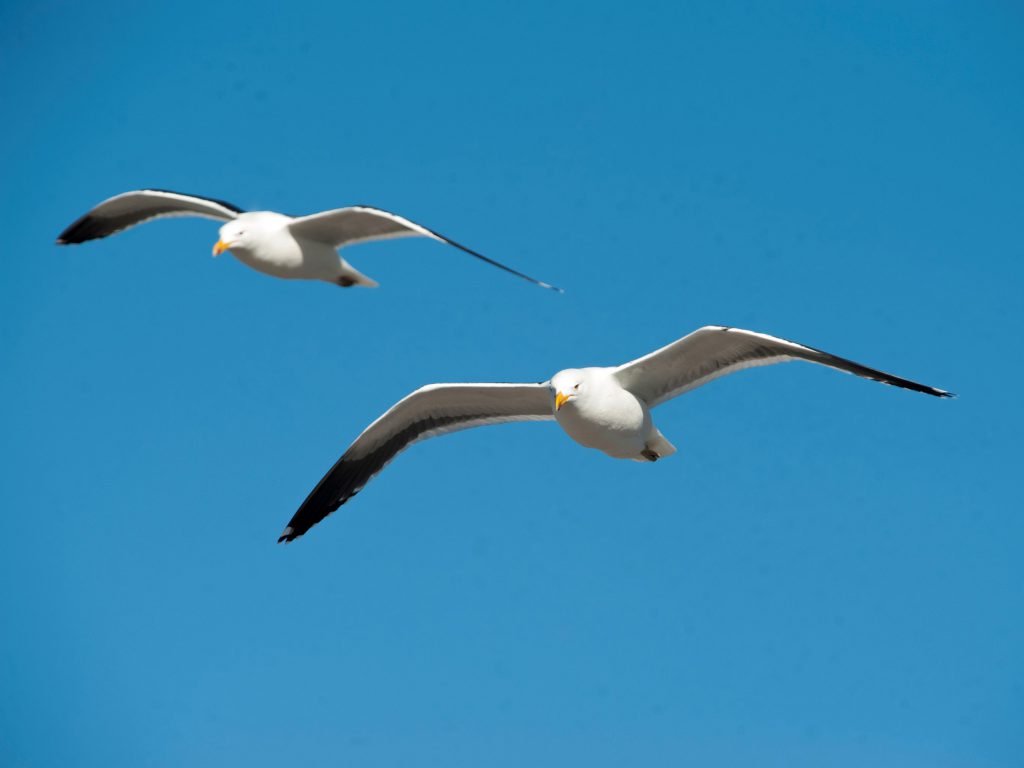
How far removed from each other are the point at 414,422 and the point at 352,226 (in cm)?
290

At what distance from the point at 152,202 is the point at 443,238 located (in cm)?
726

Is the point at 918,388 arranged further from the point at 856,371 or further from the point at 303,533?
the point at 303,533

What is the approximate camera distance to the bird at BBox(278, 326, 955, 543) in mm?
→ 13156

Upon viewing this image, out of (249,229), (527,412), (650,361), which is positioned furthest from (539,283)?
(249,229)

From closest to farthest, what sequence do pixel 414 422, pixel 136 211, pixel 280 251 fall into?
pixel 414 422 < pixel 280 251 < pixel 136 211

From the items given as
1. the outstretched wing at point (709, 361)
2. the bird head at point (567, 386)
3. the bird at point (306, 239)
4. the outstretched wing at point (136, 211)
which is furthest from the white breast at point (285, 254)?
the outstretched wing at point (709, 361)

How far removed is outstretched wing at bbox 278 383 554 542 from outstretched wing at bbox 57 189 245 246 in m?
4.61

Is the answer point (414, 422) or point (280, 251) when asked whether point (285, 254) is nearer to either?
point (280, 251)

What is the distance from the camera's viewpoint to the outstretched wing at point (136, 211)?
1964cm

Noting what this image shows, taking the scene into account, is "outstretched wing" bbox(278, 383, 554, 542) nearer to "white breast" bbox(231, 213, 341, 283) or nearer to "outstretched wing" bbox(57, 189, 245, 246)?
"white breast" bbox(231, 213, 341, 283)

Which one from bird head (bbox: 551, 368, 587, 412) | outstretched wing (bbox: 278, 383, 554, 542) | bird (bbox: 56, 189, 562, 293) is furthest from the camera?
bird (bbox: 56, 189, 562, 293)

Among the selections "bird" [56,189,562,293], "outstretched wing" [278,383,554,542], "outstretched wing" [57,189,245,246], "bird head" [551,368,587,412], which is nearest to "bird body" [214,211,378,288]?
"bird" [56,189,562,293]

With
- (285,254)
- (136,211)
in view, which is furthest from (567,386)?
(136,211)

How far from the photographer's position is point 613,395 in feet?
44.7
